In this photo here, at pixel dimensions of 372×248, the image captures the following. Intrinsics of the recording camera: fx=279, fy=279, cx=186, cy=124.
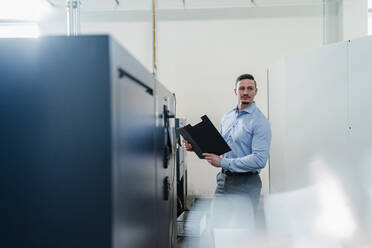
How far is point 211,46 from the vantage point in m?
3.19

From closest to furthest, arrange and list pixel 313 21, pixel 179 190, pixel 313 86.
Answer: pixel 313 86, pixel 179 190, pixel 313 21

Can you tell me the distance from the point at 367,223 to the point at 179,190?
60.8 inches

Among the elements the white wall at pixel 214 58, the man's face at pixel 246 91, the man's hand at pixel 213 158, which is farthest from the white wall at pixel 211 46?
the man's hand at pixel 213 158

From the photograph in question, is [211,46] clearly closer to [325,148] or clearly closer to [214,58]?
[214,58]

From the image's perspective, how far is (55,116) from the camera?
0.42 m

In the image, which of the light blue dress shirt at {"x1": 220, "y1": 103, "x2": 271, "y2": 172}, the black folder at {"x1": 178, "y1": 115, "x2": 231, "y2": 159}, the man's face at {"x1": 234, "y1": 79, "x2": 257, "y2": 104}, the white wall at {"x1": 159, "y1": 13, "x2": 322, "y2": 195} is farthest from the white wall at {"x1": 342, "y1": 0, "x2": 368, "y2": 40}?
the black folder at {"x1": 178, "y1": 115, "x2": 231, "y2": 159}

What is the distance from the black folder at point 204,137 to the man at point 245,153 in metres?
0.05

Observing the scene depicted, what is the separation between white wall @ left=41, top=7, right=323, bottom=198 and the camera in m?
3.12

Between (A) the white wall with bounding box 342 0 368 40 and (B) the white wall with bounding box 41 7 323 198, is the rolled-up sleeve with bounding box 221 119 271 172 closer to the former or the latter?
(B) the white wall with bounding box 41 7 323 198

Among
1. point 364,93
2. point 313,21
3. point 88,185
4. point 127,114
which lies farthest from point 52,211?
point 313,21

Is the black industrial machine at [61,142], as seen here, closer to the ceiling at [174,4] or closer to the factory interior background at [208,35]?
the factory interior background at [208,35]

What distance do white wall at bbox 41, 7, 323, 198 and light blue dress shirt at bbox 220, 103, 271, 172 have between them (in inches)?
49.4

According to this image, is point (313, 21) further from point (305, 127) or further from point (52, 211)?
point (52, 211)

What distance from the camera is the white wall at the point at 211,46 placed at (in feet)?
10.2
